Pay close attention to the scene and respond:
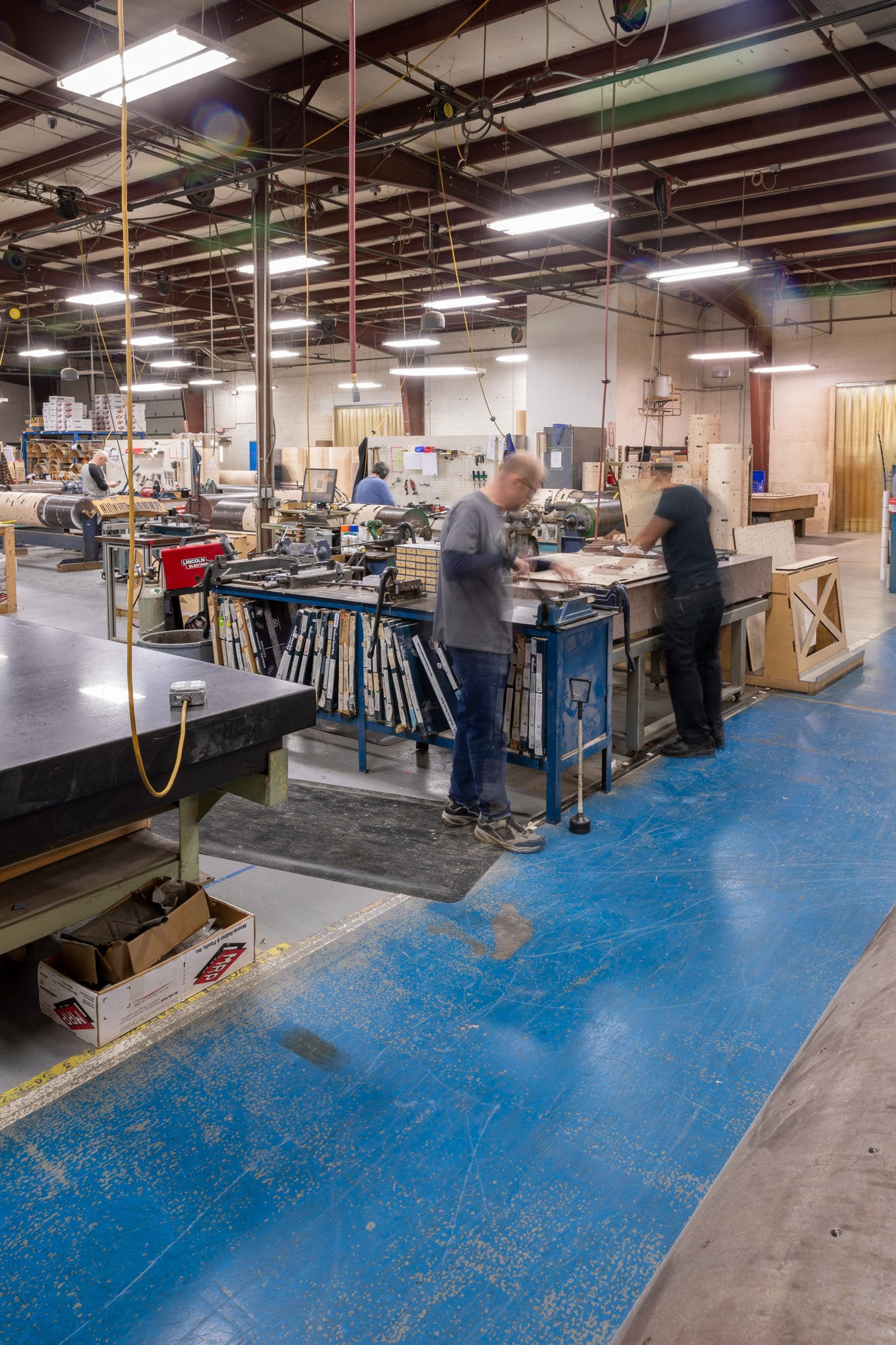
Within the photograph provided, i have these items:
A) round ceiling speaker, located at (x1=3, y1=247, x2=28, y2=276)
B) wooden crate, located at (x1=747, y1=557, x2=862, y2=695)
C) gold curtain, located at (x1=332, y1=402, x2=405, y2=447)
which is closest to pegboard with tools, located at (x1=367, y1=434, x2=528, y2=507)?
wooden crate, located at (x1=747, y1=557, x2=862, y2=695)

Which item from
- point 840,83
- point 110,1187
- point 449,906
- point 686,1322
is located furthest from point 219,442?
point 686,1322

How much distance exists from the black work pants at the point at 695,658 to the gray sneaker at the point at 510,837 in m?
1.62

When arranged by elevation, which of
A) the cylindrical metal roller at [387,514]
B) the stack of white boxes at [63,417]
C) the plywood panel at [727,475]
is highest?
the stack of white boxes at [63,417]

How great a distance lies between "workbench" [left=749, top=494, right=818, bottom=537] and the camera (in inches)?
576

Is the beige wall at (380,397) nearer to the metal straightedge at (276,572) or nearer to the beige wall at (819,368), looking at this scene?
the beige wall at (819,368)

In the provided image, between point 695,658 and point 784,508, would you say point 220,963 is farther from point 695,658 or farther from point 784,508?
point 784,508

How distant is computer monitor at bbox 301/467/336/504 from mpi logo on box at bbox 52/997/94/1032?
8204 mm

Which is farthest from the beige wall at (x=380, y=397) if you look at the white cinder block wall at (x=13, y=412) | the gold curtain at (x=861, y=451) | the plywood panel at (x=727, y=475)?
the gold curtain at (x=861, y=451)

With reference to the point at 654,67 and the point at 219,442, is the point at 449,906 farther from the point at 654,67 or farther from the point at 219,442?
the point at 219,442

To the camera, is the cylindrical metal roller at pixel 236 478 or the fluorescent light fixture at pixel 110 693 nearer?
the fluorescent light fixture at pixel 110 693

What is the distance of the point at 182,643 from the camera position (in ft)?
16.4

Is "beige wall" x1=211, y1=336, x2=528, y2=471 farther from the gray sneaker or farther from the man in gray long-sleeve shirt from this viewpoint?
the gray sneaker

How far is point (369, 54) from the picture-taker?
22.9 ft

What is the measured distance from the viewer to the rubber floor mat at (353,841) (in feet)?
12.2
